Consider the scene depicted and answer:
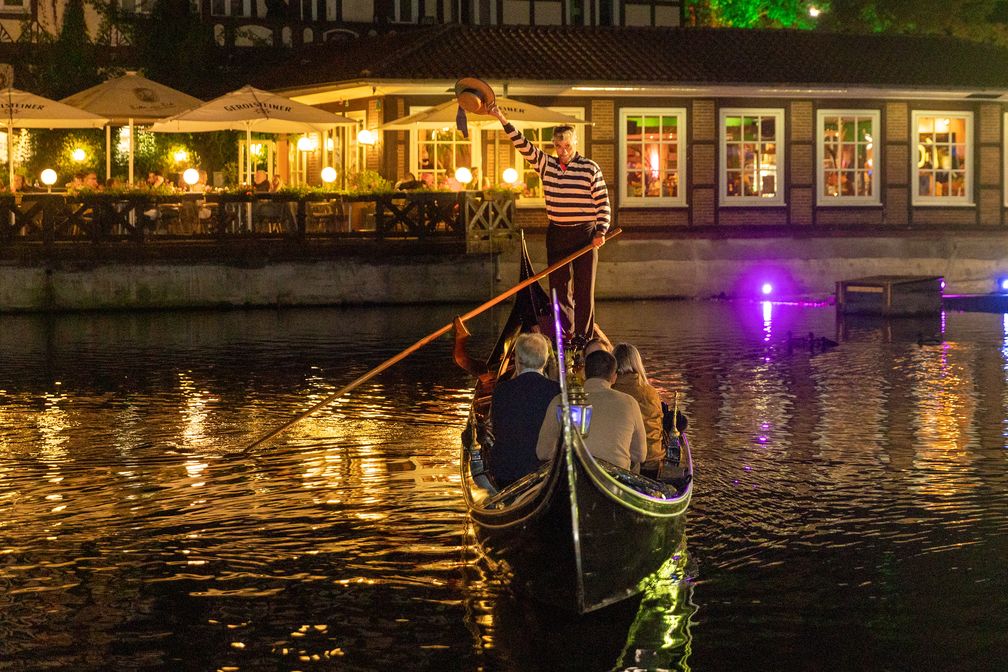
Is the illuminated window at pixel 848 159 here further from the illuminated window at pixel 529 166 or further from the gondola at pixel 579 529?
the gondola at pixel 579 529

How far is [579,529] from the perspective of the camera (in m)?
7.54

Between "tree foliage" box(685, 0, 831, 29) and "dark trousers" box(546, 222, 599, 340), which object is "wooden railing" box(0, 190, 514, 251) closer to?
"dark trousers" box(546, 222, 599, 340)

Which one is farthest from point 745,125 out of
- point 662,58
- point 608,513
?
point 608,513

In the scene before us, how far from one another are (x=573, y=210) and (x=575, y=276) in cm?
69

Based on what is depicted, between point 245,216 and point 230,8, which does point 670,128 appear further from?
point 230,8

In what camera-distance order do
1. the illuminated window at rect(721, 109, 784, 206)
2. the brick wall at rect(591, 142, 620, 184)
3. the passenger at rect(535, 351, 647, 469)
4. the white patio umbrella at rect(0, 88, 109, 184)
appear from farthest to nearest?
the illuminated window at rect(721, 109, 784, 206), the brick wall at rect(591, 142, 620, 184), the white patio umbrella at rect(0, 88, 109, 184), the passenger at rect(535, 351, 647, 469)

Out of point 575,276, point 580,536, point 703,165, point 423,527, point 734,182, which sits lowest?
point 423,527

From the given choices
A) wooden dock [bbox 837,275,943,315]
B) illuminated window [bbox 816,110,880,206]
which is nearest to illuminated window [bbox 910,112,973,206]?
illuminated window [bbox 816,110,880,206]

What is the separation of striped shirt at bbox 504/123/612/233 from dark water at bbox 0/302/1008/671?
1.99 m

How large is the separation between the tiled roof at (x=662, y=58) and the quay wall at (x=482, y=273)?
364 cm

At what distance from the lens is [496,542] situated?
8.23 metres

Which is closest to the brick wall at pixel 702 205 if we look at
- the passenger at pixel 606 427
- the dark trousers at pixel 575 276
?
the dark trousers at pixel 575 276

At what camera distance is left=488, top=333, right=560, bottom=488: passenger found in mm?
8594

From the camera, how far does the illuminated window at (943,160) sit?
35250 mm
